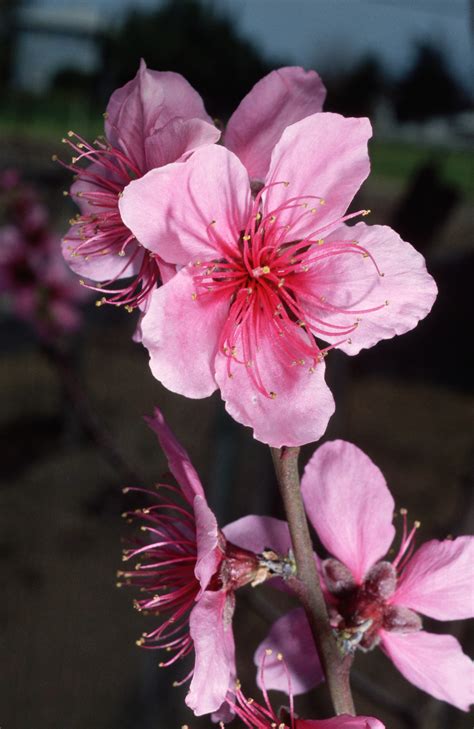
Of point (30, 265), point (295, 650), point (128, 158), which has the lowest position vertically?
point (30, 265)

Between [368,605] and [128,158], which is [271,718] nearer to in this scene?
[368,605]

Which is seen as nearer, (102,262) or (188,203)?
(188,203)

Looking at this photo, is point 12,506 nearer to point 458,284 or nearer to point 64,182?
point 64,182

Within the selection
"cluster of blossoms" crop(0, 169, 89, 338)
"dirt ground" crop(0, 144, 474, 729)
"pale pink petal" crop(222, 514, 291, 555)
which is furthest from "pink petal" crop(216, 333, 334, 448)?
"cluster of blossoms" crop(0, 169, 89, 338)

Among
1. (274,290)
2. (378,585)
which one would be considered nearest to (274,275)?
(274,290)

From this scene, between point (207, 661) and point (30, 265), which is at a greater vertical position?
point (207, 661)

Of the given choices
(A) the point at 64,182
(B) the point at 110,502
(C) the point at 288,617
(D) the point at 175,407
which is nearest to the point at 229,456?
(C) the point at 288,617

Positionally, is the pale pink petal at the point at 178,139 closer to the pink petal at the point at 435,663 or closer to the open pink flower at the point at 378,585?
the open pink flower at the point at 378,585
